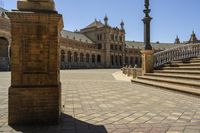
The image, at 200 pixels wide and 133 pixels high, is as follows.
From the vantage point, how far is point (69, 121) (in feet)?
Answer: 19.4

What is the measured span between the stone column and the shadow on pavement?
0.26 meters

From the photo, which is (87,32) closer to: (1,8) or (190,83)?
(1,8)

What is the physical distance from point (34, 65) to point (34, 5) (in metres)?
1.38

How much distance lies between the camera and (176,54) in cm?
1991

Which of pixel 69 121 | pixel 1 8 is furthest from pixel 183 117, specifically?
pixel 1 8

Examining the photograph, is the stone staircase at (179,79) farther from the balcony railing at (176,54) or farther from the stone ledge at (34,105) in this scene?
the stone ledge at (34,105)

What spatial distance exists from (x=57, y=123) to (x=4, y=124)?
113cm

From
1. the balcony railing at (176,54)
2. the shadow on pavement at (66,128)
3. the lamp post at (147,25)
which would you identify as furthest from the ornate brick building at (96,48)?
the shadow on pavement at (66,128)

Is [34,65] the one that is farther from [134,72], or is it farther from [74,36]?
[74,36]

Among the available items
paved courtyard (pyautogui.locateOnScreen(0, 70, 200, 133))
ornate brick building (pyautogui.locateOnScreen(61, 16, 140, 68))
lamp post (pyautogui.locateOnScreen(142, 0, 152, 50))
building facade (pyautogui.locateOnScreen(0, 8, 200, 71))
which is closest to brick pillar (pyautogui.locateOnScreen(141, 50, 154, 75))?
lamp post (pyautogui.locateOnScreen(142, 0, 152, 50))

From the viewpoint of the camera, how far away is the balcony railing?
1933 centimetres

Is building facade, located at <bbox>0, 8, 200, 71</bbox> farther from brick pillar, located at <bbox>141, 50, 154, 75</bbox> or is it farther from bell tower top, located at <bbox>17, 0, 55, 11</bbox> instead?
bell tower top, located at <bbox>17, 0, 55, 11</bbox>

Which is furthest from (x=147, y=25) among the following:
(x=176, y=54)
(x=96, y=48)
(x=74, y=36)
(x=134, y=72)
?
(x=96, y=48)

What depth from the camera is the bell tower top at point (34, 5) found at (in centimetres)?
585
